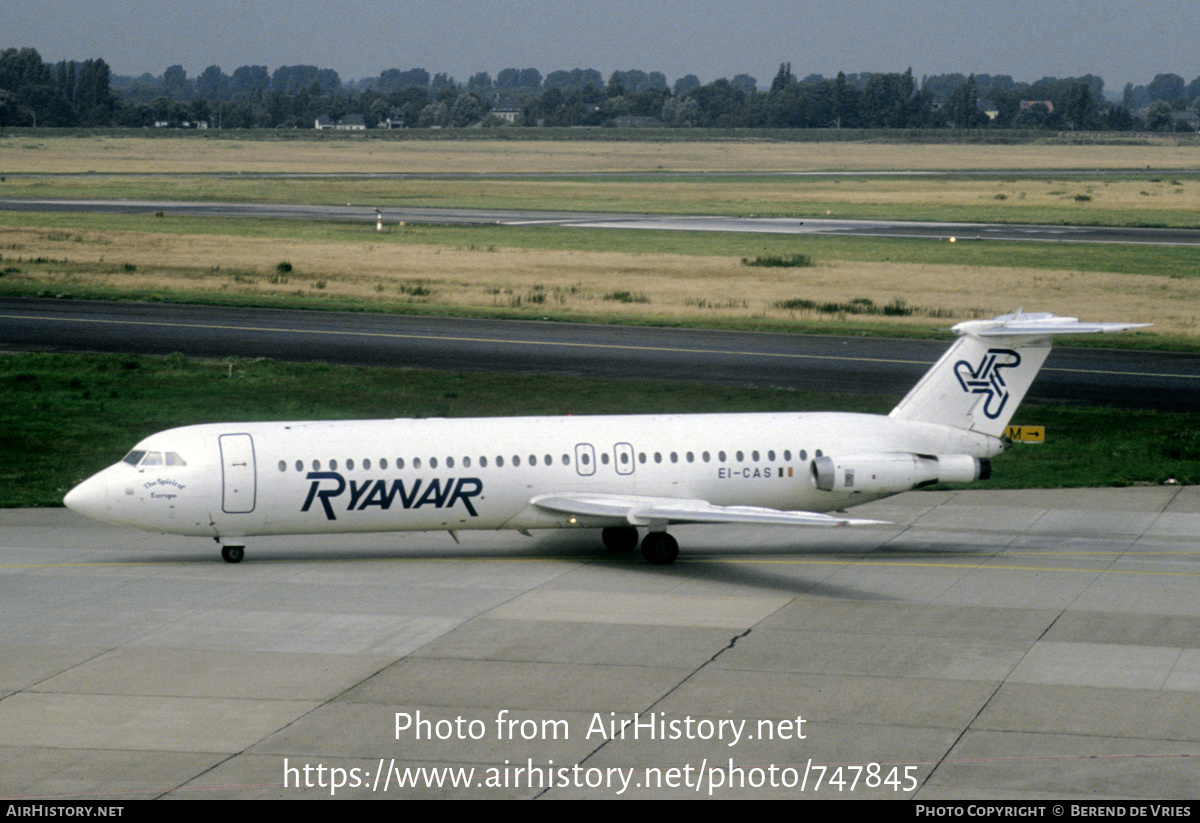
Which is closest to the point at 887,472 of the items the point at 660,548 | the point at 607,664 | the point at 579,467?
the point at 660,548

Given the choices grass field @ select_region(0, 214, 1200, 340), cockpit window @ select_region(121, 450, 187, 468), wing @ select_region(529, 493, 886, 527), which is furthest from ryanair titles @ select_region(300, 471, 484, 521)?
grass field @ select_region(0, 214, 1200, 340)

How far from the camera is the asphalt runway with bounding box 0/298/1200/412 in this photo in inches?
2170

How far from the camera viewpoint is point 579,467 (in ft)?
110

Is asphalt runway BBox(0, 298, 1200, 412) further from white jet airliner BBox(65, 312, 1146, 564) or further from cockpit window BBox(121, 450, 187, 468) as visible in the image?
cockpit window BBox(121, 450, 187, 468)

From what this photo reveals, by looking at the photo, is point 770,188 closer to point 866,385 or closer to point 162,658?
point 866,385

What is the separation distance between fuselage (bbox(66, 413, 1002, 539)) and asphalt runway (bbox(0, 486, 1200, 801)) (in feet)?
4.06

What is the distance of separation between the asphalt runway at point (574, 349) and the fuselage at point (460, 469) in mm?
18687

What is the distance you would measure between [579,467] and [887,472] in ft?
23.4

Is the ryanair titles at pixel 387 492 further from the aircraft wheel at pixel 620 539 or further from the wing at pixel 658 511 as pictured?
the aircraft wheel at pixel 620 539

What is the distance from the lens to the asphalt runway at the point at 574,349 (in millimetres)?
55125

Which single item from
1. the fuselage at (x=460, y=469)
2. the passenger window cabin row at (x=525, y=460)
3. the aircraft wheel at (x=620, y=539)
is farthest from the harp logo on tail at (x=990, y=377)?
the aircraft wheel at (x=620, y=539)

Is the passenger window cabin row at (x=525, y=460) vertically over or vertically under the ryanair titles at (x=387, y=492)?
over

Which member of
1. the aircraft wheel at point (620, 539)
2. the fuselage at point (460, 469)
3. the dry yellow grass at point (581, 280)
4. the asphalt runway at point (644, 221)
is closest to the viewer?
the fuselage at point (460, 469)

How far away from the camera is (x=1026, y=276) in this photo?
8388 centimetres
